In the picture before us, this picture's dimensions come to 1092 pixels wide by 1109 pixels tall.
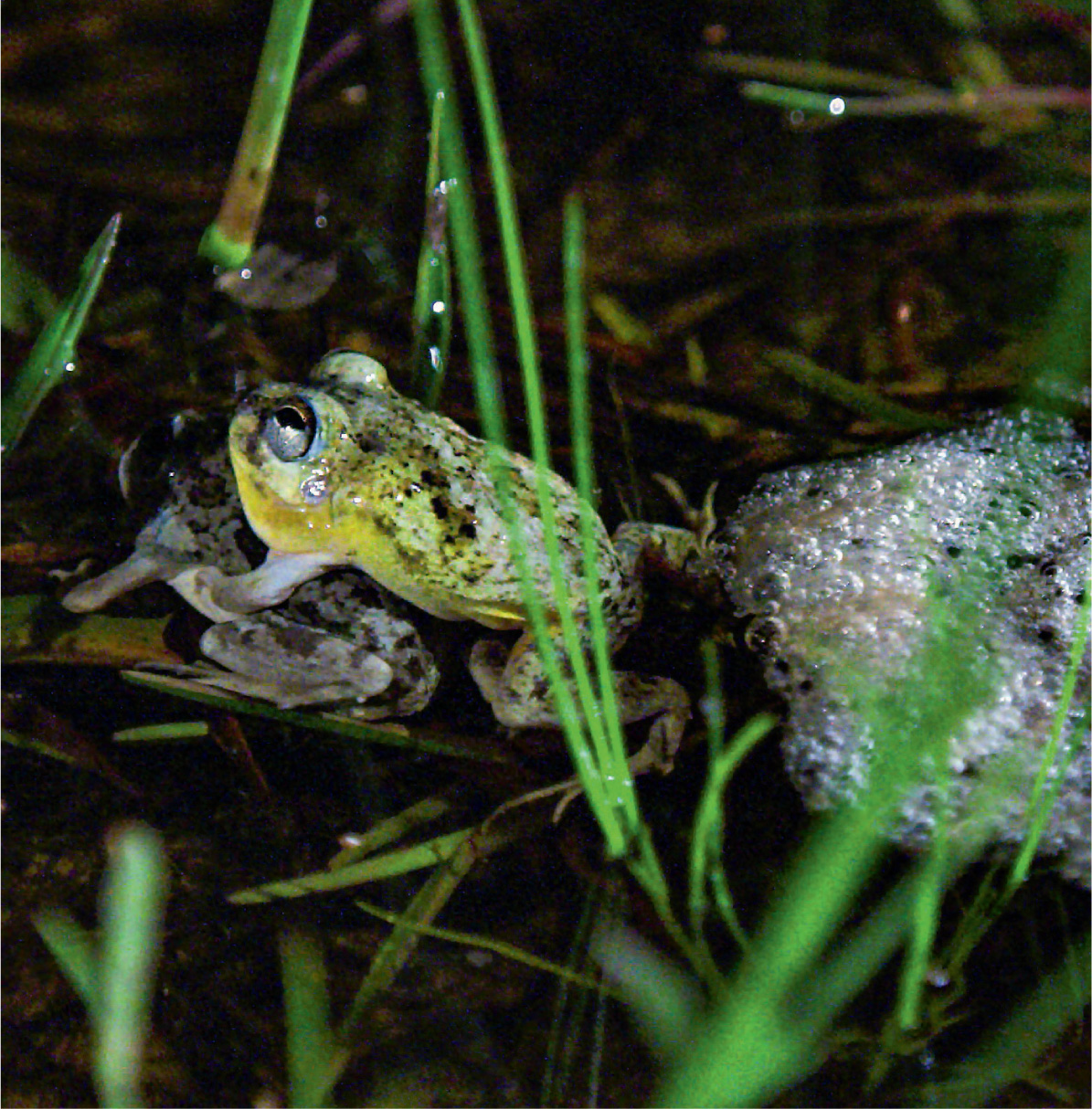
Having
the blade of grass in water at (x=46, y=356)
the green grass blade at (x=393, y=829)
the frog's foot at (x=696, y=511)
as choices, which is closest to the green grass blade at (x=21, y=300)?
the blade of grass in water at (x=46, y=356)

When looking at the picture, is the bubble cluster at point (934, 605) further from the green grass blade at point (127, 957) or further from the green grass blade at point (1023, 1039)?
the green grass blade at point (127, 957)

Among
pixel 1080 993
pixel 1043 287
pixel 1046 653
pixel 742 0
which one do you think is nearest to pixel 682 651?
pixel 1046 653

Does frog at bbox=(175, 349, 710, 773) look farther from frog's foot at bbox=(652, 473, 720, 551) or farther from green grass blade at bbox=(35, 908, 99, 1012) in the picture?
green grass blade at bbox=(35, 908, 99, 1012)

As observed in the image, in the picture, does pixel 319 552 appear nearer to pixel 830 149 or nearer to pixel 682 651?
pixel 682 651

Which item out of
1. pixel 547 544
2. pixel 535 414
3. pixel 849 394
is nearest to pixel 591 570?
pixel 547 544

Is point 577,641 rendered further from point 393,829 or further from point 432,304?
point 432,304
